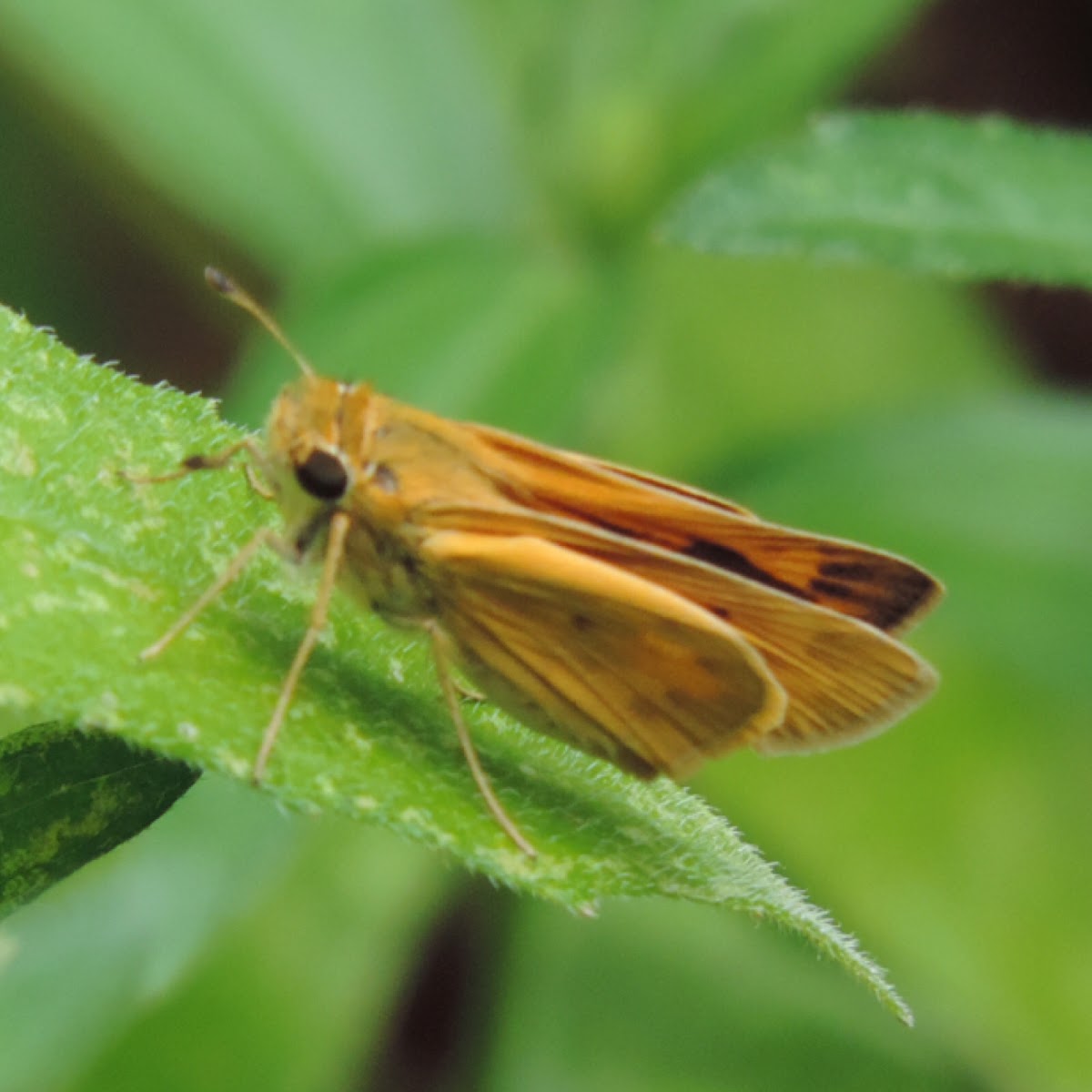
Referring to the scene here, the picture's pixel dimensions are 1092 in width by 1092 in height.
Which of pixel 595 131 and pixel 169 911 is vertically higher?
pixel 595 131

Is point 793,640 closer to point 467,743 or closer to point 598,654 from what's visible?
point 598,654

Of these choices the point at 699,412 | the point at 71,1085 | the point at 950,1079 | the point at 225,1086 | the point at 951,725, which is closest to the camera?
the point at 71,1085

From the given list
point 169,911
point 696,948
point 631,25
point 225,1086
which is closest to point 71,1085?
point 225,1086

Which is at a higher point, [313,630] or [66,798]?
[313,630]

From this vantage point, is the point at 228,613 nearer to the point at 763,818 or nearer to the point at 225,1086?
the point at 225,1086

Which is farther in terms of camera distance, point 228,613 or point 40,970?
point 40,970

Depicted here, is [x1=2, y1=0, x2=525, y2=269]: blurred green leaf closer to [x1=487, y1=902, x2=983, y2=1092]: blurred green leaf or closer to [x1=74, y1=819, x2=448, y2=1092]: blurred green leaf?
[x1=74, y1=819, x2=448, y2=1092]: blurred green leaf

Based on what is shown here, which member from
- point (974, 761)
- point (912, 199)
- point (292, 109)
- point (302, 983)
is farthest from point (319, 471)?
point (292, 109)
